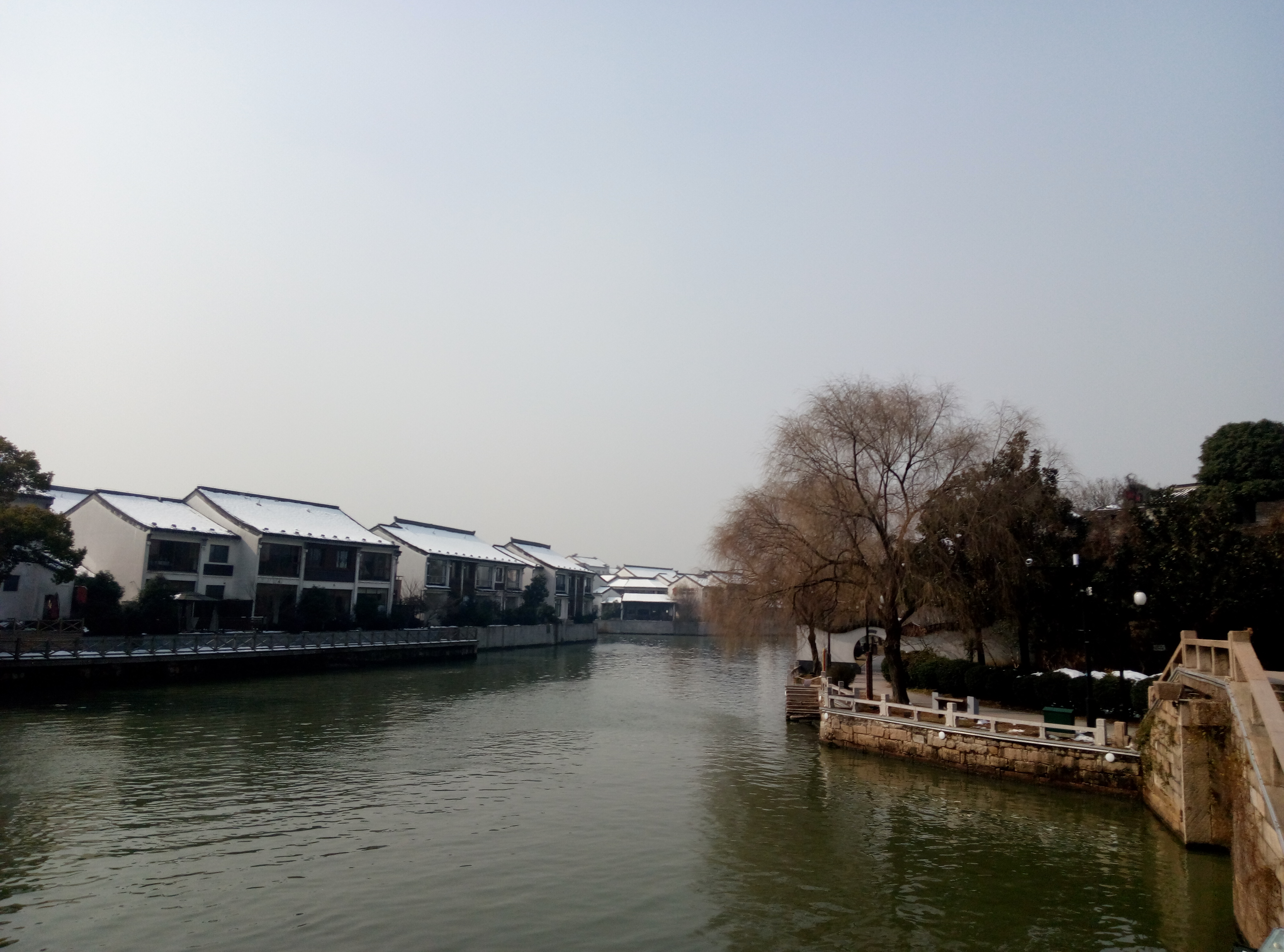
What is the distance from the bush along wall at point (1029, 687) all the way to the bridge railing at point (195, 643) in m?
25.5

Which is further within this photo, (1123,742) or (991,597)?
(991,597)

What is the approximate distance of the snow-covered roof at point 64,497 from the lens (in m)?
41.7

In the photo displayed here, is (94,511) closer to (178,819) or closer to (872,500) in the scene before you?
(178,819)

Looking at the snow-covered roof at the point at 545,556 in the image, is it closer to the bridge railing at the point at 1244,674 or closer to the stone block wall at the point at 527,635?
the stone block wall at the point at 527,635

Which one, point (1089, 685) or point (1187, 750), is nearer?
point (1187, 750)

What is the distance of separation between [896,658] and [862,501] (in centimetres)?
429

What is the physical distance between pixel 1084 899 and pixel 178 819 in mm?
14434

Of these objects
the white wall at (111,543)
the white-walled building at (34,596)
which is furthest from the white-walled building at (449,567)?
the white-walled building at (34,596)

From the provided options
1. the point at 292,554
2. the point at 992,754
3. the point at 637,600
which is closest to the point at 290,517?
the point at 292,554

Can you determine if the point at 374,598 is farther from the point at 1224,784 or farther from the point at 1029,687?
the point at 1224,784

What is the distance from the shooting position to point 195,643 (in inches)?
1351

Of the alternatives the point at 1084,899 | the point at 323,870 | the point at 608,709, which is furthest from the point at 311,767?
the point at 1084,899

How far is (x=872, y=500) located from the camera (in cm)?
2395

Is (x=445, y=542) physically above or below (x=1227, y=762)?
above
